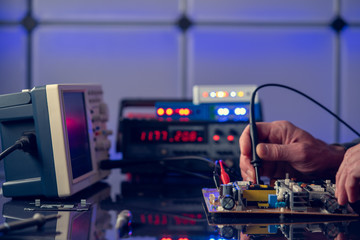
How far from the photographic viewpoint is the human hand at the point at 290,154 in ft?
3.79

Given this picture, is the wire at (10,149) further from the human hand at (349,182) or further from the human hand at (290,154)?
the human hand at (349,182)

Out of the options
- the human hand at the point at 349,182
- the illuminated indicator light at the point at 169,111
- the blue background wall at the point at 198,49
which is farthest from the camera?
the blue background wall at the point at 198,49

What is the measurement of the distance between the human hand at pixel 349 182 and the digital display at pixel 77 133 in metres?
0.63

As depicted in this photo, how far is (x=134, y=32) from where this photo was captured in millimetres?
2586

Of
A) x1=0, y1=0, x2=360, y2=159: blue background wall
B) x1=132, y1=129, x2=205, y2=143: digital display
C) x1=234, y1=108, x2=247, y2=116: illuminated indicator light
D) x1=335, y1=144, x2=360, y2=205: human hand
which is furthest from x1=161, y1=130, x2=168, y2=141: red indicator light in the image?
x1=0, y1=0, x2=360, y2=159: blue background wall

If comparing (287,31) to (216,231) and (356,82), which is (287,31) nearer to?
(356,82)

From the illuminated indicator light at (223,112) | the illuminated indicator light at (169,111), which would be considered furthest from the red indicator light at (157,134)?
the illuminated indicator light at (223,112)

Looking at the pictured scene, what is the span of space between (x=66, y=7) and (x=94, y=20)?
0.19 meters

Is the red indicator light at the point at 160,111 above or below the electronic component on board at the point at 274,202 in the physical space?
above

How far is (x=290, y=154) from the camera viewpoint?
1158 millimetres

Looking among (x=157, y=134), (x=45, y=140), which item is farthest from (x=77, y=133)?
(x=157, y=134)

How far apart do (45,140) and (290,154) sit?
627 mm

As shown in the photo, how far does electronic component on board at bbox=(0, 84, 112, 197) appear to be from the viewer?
40.0 inches

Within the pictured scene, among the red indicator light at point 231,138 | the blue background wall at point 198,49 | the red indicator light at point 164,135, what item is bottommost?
the red indicator light at point 231,138
